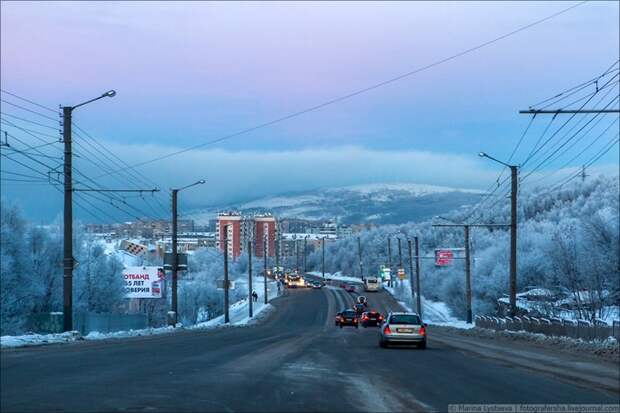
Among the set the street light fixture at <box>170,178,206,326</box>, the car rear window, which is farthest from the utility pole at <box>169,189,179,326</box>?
the car rear window

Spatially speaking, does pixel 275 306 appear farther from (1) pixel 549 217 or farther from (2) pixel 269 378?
(2) pixel 269 378

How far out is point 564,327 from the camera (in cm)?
3975

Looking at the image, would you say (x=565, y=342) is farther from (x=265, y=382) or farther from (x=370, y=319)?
(x=370, y=319)

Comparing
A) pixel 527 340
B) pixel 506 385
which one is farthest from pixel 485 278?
pixel 506 385

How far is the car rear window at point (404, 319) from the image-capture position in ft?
119

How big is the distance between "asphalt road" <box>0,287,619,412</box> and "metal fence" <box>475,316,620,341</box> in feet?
21.7

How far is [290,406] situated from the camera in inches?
586

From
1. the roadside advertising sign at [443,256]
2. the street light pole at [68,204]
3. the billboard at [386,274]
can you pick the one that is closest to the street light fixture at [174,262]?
the street light pole at [68,204]

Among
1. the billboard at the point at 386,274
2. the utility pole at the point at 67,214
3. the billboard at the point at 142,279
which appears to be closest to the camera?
the utility pole at the point at 67,214

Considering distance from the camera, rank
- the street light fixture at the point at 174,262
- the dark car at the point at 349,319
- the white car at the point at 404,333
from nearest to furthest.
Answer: the white car at the point at 404,333 < the street light fixture at the point at 174,262 < the dark car at the point at 349,319

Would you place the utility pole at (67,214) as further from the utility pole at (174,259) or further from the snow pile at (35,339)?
the utility pole at (174,259)

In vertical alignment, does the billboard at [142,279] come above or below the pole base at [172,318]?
above

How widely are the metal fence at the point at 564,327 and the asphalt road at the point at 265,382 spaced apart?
6612mm

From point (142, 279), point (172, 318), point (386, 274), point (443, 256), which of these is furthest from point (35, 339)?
point (386, 274)
